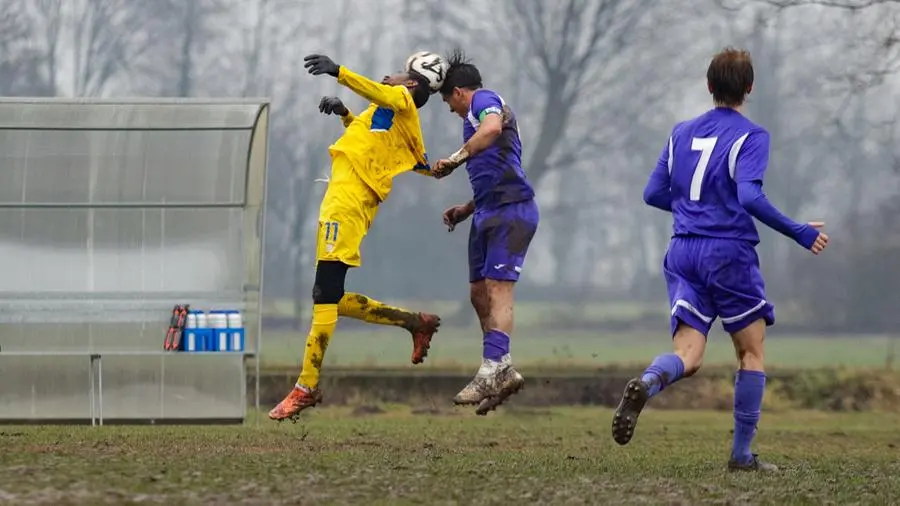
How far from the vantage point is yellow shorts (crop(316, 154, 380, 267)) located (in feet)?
38.1

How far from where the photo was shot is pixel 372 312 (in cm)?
1223

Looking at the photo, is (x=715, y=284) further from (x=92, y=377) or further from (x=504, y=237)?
(x=92, y=377)

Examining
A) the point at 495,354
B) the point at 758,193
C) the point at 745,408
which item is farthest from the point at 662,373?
the point at 495,354

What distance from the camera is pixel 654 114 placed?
3206 cm

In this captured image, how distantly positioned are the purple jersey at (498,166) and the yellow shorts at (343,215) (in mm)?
744

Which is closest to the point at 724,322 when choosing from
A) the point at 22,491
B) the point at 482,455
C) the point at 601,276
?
the point at 482,455

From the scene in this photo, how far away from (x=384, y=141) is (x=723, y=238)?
3.13m

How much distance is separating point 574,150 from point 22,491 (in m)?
24.9

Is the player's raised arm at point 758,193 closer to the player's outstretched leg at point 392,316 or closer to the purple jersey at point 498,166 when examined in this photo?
the purple jersey at point 498,166

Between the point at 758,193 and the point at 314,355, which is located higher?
the point at 758,193

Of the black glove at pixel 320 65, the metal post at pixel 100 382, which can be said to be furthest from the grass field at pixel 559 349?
the black glove at pixel 320 65

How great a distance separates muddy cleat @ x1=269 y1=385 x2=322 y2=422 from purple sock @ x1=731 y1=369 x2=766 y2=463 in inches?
122

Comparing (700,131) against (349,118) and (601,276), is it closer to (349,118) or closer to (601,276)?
(349,118)

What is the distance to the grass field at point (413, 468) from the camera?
8.14 m
